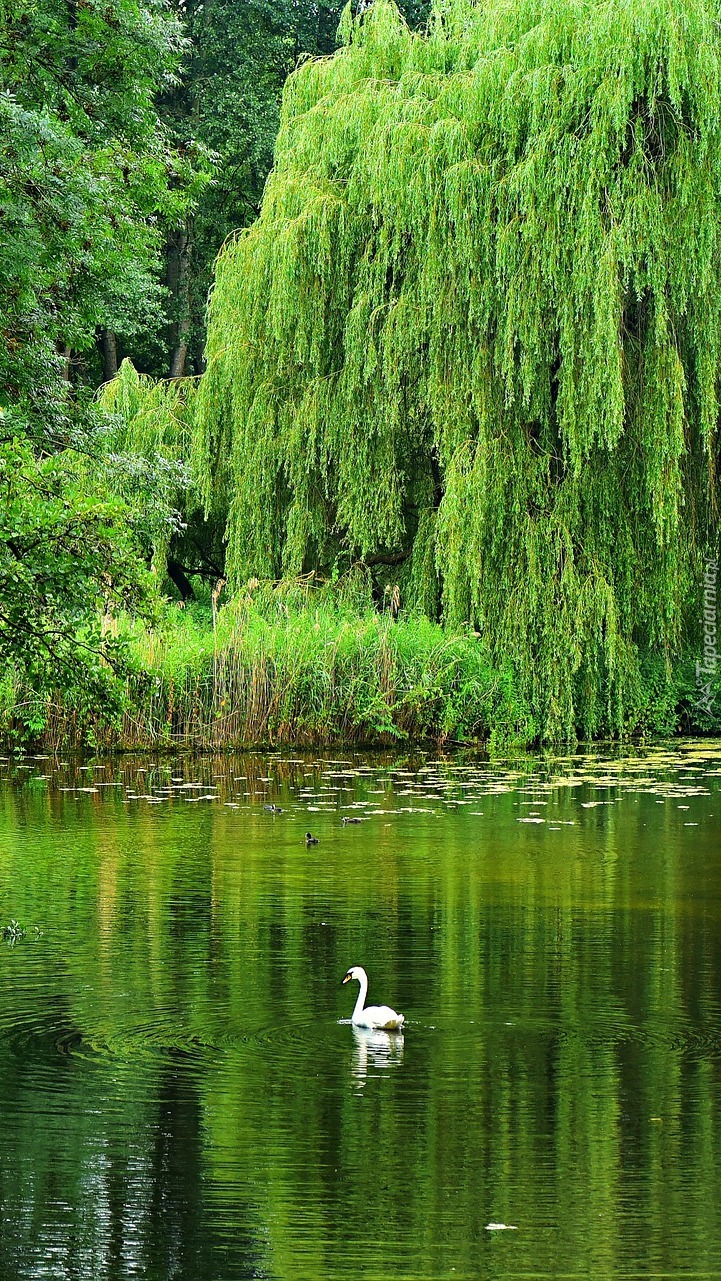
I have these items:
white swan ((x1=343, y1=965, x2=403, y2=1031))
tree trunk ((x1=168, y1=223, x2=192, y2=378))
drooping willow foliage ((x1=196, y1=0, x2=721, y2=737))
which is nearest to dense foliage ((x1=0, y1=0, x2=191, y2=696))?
white swan ((x1=343, y1=965, x2=403, y2=1031))

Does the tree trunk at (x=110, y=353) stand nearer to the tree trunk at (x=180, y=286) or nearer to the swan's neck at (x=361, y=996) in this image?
the tree trunk at (x=180, y=286)

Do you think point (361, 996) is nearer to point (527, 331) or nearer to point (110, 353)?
point (527, 331)

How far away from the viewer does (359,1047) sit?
738 cm

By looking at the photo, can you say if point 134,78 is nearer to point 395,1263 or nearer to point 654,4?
point 654,4

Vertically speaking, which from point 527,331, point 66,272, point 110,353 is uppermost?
point 110,353

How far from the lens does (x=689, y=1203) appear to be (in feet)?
18.4

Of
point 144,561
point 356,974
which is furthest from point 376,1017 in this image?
point 144,561

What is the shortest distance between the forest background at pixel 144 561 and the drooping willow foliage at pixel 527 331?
0.25 meters

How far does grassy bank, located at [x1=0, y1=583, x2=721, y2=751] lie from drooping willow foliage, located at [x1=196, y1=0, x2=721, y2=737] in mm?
415

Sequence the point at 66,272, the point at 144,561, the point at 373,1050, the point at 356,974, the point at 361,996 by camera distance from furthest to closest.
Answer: the point at 66,272, the point at 144,561, the point at 356,974, the point at 361,996, the point at 373,1050

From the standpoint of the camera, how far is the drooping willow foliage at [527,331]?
55.9 feet

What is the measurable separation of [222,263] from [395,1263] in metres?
17.7

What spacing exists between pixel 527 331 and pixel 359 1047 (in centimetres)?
1126

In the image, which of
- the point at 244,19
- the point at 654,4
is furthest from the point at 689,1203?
the point at 244,19
